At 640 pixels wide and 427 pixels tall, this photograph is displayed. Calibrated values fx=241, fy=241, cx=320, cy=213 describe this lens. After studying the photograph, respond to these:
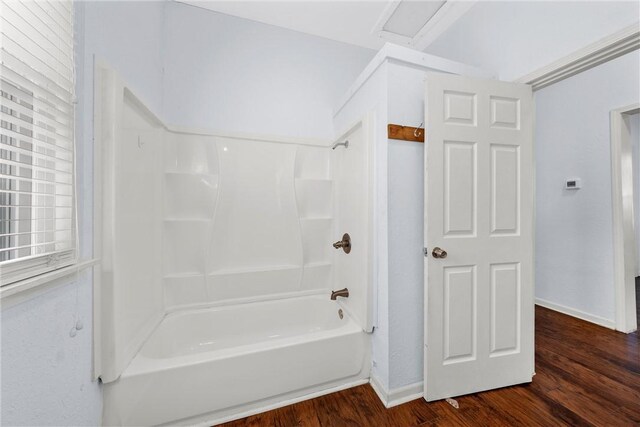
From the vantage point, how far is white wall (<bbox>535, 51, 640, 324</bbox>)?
2258 mm

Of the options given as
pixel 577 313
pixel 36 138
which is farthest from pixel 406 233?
pixel 577 313

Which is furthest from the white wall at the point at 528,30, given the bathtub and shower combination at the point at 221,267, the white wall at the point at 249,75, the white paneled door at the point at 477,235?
the bathtub and shower combination at the point at 221,267

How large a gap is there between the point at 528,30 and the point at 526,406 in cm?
228

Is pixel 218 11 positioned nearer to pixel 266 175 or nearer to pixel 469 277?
pixel 266 175

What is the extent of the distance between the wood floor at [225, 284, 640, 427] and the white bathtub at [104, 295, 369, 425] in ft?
0.31

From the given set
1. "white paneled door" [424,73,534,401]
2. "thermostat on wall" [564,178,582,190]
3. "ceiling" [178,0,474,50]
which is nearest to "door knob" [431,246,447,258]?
"white paneled door" [424,73,534,401]

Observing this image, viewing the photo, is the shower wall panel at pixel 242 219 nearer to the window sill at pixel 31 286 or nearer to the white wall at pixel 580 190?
the window sill at pixel 31 286

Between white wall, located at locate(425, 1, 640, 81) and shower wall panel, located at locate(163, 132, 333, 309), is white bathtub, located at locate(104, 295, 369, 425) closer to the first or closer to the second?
shower wall panel, located at locate(163, 132, 333, 309)

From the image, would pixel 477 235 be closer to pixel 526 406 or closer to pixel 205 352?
pixel 526 406

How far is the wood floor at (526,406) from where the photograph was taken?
1.29 metres

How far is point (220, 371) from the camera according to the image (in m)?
1.27

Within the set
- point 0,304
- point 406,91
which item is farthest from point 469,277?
point 0,304

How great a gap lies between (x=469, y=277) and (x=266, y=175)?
1.67 m

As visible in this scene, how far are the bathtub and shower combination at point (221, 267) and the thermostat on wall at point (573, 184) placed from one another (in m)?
2.48
